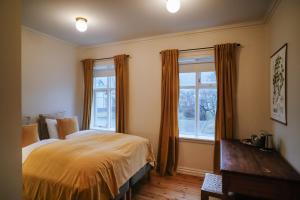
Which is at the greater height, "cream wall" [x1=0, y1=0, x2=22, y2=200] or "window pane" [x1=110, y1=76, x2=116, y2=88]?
"window pane" [x1=110, y1=76, x2=116, y2=88]

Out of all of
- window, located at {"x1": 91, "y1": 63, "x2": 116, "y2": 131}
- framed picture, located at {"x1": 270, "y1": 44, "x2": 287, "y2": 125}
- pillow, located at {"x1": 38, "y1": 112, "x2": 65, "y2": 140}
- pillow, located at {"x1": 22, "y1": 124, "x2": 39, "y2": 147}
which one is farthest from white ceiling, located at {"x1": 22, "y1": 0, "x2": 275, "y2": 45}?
pillow, located at {"x1": 22, "y1": 124, "x2": 39, "y2": 147}

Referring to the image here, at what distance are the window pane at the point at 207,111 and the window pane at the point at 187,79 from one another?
227 millimetres

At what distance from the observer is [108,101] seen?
13.8ft

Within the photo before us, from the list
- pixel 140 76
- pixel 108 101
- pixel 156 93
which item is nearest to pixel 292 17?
pixel 156 93

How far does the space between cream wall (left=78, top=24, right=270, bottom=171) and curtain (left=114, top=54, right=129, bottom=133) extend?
109mm

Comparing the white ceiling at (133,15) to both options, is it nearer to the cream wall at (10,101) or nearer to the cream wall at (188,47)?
the cream wall at (188,47)

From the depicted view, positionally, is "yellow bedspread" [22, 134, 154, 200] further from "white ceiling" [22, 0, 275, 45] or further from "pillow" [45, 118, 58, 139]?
"white ceiling" [22, 0, 275, 45]

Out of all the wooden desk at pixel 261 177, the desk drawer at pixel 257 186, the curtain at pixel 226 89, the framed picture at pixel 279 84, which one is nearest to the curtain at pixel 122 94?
the curtain at pixel 226 89

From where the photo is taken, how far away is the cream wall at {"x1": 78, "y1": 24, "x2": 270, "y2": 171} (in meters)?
2.88

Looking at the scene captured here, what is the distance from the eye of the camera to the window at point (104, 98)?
4.17 metres

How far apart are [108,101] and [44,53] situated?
1605 millimetres

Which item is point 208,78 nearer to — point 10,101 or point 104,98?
point 104,98

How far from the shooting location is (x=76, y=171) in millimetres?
1801

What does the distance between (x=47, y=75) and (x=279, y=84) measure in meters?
3.87
